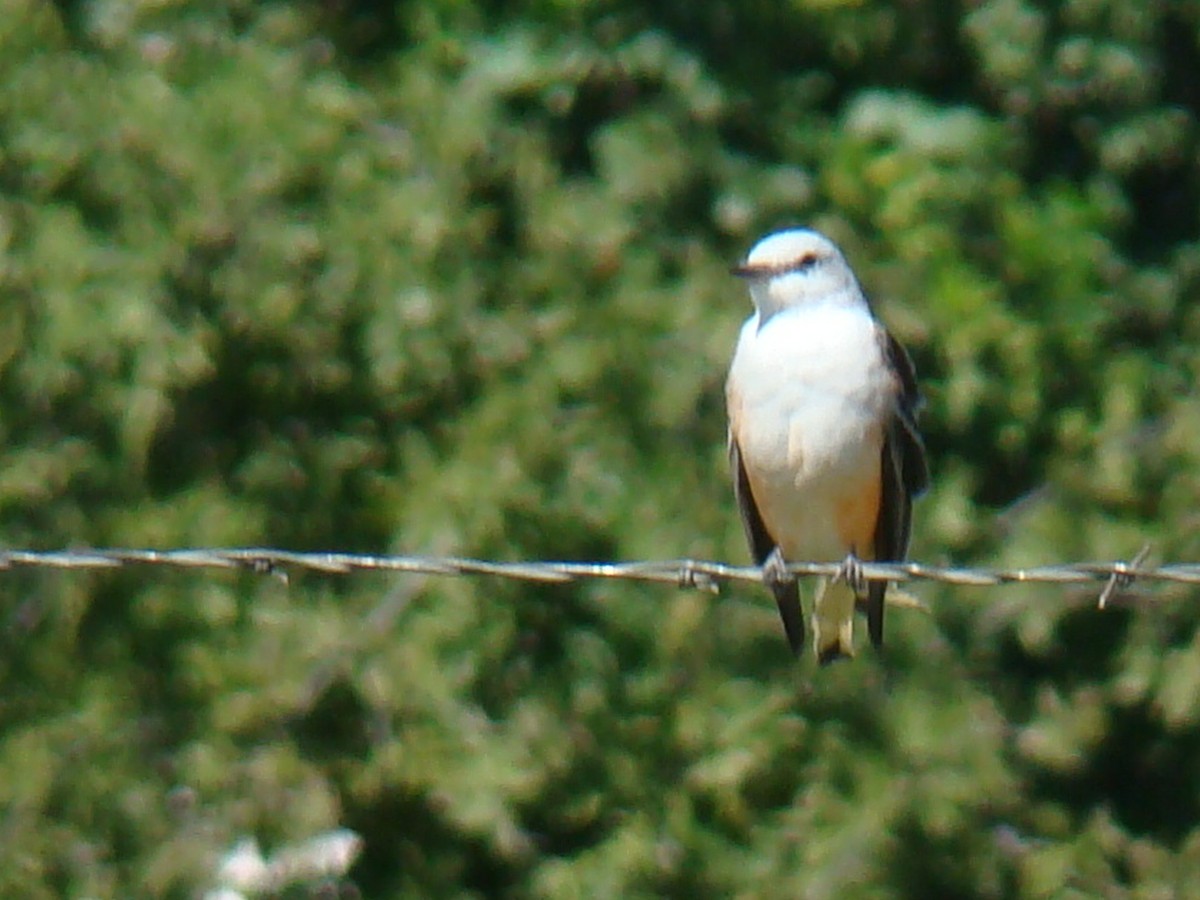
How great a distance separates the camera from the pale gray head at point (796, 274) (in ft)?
19.5

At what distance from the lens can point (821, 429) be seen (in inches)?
224

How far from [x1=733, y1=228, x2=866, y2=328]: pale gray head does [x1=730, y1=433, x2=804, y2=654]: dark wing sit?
0.35 m

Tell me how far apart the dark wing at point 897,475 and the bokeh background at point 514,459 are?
101 centimetres

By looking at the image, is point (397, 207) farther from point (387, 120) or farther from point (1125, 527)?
point (1125, 527)

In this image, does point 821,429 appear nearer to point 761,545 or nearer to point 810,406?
point 810,406

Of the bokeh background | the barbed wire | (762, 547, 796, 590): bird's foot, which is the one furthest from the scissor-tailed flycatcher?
the barbed wire

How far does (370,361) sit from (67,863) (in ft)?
5.34

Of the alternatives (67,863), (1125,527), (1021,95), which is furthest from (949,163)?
(67,863)

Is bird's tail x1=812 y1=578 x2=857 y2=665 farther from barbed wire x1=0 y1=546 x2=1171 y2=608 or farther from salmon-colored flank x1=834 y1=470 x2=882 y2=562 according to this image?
barbed wire x1=0 y1=546 x2=1171 y2=608

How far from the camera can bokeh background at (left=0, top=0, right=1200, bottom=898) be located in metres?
7.02

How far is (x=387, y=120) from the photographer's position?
755 centimetres

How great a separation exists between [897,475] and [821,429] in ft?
1.09

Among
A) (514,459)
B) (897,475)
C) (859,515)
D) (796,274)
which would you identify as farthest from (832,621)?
(514,459)

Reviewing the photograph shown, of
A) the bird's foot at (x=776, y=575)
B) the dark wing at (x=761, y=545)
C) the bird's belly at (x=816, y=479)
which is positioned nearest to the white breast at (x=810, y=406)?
the bird's belly at (x=816, y=479)
